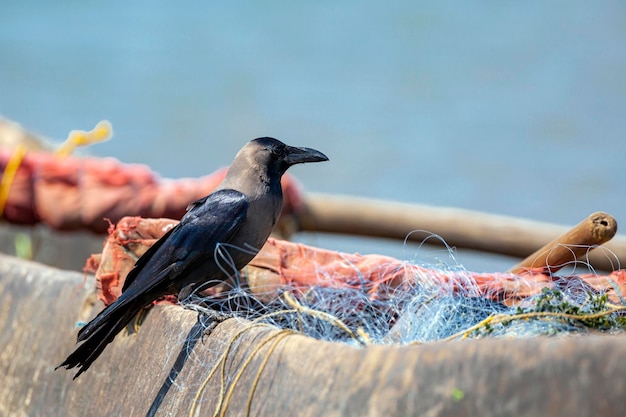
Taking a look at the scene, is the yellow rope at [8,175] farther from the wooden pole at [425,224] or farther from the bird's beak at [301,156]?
the bird's beak at [301,156]

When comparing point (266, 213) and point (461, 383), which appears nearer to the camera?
point (461, 383)

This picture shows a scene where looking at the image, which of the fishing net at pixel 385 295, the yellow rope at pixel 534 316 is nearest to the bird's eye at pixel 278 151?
the fishing net at pixel 385 295

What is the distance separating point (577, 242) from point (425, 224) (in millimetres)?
3285

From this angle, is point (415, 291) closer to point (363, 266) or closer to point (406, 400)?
point (363, 266)

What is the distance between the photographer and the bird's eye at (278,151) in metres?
3.50

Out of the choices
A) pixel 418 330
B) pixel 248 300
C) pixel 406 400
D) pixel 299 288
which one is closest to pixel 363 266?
pixel 299 288

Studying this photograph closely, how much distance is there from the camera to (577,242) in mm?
3021

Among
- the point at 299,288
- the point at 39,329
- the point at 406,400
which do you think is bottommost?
the point at 39,329

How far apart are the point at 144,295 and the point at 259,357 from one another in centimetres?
92

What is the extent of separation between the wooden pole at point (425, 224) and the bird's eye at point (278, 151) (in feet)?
8.77

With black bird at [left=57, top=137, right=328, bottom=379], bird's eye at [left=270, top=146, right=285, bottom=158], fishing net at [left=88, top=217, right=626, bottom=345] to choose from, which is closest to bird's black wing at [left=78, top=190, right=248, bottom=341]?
black bird at [left=57, top=137, right=328, bottom=379]

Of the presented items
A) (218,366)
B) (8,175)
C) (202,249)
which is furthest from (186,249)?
(8,175)

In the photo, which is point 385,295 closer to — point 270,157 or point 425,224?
point 270,157

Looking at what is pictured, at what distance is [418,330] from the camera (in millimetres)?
2684
